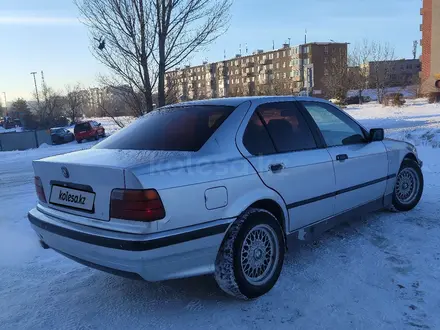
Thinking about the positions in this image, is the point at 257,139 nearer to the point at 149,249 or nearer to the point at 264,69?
the point at 149,249

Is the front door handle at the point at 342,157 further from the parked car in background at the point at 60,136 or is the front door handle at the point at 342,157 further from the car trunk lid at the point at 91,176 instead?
the parked car in background at the point at 60,136

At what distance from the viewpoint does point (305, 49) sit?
88.8 metres

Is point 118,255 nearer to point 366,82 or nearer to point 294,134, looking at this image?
point 294,134

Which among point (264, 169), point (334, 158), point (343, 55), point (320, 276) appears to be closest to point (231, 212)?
point (264, 169)

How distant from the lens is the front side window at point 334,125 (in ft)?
13.0

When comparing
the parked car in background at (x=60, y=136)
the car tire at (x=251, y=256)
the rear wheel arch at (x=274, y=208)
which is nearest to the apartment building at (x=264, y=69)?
the parked car in background at (x=60, y=136)

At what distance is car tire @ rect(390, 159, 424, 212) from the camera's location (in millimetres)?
5008

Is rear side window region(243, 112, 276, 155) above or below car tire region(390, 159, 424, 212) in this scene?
above

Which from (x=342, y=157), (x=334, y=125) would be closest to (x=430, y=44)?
(x=334, y=125)

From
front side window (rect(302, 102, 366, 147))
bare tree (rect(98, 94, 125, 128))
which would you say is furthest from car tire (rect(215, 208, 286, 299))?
bare tree (rect(98, 94, 125, 128))

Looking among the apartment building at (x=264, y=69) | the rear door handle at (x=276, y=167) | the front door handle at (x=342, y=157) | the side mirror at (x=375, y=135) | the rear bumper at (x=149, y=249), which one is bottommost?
the rear bumper at (x=149, y=249)

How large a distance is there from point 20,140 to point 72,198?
24.3 meters

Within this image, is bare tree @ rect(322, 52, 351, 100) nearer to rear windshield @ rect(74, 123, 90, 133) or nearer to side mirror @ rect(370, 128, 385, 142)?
rear windshield @ rect(74, 123, 90, 133)

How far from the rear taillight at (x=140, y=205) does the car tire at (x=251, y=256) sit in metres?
0.62
